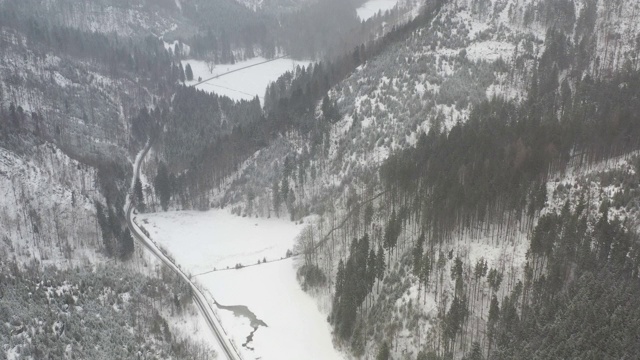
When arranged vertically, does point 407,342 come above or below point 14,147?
below

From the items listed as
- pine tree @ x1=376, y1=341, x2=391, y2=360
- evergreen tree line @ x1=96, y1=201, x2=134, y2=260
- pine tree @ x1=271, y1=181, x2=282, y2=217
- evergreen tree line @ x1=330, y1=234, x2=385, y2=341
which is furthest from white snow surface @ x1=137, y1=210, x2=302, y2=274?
pine tree @ x1=376, y1=341, x2=391, y2=360

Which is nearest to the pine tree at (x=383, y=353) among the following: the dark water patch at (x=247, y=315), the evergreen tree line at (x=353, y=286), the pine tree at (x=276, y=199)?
the evergreen tree line at (x=353, y=286)

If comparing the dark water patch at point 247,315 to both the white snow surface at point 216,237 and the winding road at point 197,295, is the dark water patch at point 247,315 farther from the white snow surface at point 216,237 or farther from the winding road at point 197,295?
the white snow surface at point 216,237

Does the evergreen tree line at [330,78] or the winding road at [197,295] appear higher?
Result: the evergreen tree line at [330,78]

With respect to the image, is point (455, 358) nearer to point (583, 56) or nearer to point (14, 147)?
point (583, 56)

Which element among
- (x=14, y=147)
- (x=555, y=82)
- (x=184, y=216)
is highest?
(x=555, y=82)

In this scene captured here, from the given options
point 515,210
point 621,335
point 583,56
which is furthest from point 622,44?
point 621,335
